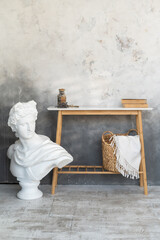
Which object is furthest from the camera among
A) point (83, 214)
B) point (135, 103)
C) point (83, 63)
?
point (83, 63)

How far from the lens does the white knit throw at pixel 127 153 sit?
3.63 metres

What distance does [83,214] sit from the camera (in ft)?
10.1

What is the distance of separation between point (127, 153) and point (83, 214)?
3.23ft

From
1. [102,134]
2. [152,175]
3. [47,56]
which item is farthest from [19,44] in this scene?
[152,175]

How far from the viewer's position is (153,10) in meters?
3.98

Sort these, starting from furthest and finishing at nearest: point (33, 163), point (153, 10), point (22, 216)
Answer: point (153, 10) → point (33, 163) → point (22, 216)

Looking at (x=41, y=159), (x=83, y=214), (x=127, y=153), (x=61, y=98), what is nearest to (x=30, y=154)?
(x=41, y=159)

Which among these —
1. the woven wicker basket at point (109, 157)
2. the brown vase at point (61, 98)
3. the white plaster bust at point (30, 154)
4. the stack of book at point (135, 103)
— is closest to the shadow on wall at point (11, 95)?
the brown vase at point (61, 98)

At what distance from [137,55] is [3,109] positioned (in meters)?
2.01

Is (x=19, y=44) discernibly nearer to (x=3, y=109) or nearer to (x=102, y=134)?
(x=3, y=109)

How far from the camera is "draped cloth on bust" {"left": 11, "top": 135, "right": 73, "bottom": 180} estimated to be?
3471mm

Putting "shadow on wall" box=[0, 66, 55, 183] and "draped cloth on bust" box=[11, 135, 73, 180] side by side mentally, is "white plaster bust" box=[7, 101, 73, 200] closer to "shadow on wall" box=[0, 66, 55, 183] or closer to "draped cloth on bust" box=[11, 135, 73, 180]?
"draped cloth on bust" box=[11, 135, 73, 180]

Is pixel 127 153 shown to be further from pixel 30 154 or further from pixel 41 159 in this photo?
pixel 30 154

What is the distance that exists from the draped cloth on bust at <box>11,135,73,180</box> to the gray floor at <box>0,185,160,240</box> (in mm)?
358
